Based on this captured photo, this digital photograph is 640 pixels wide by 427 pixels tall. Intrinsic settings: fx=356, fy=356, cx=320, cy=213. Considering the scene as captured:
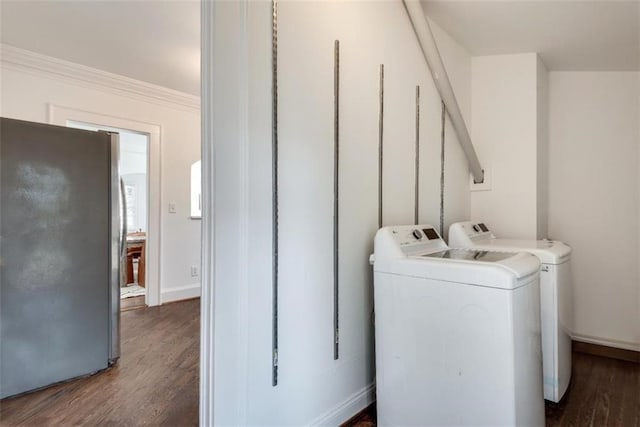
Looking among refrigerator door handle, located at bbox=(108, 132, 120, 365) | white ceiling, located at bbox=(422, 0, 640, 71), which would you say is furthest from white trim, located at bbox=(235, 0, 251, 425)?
refrigerator door handle, located at bbox=(108, 132, 120, 365)

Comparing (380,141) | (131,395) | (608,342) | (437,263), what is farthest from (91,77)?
(608,342)

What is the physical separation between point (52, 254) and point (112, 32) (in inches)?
63.2

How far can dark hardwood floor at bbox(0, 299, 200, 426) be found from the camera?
179cm

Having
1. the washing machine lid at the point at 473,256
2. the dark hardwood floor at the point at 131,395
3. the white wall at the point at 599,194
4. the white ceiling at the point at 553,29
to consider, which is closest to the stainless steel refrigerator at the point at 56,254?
the dark hardwood floor at the point at 131,395

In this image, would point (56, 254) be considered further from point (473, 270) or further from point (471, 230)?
point (471, 230)

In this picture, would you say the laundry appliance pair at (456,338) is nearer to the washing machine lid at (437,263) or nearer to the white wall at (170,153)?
the washing machine lid at (437,263)

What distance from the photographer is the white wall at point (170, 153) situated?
321 centimetres

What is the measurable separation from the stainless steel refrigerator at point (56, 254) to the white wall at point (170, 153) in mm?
1289

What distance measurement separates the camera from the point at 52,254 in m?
2.08

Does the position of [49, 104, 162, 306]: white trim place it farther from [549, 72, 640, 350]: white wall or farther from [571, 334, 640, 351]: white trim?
[571, 334, 640, 351]: white trim

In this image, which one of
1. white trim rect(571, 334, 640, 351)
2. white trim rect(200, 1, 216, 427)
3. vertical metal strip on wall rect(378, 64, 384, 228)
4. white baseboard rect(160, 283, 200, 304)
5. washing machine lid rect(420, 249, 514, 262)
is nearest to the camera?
white trim rect(200, 1, 216, 427)

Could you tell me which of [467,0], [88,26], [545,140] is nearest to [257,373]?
[467,0]

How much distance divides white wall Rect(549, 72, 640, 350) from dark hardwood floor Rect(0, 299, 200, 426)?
288 centimetres

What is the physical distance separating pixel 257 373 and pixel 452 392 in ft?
2.43
